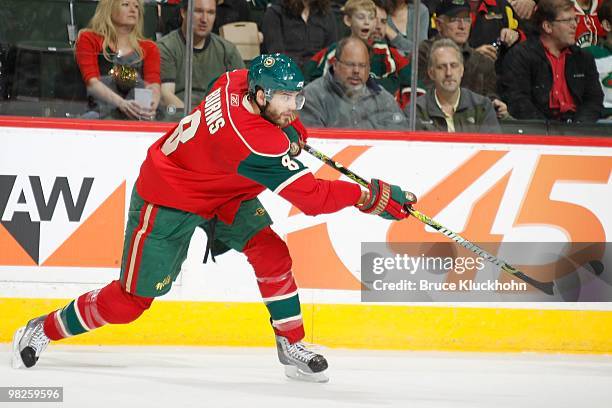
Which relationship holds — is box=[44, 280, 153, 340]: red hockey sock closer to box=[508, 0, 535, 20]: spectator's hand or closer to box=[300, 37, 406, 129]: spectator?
box=[300, 37, 406, 129]: spectator

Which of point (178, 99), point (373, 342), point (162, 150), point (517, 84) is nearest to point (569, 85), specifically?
point (517, 84)

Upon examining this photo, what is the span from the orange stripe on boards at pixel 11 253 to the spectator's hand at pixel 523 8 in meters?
2.50

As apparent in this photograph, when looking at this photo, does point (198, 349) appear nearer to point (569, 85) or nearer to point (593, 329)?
point (593, 329)

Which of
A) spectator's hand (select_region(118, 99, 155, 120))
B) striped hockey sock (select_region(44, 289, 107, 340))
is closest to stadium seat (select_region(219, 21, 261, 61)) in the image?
spectator's hand (select_region(118, 99, 155, 120))

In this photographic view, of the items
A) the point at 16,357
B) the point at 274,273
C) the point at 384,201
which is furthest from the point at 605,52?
the point at 16,357

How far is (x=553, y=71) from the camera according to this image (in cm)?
496

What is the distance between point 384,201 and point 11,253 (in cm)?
184

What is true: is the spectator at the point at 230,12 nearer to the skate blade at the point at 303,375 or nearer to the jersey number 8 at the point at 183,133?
the jersey number 8 at the point at 183,133

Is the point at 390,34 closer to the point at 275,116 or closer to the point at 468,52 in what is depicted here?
the point at 468,52

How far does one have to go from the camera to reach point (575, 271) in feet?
15.7

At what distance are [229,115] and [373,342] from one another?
158 centimetres

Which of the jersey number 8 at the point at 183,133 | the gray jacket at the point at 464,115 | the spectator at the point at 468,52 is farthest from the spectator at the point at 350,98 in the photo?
the jersey number 8 at the point at 183,133

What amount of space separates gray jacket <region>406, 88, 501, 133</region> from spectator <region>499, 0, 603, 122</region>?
→ 0.13 metres

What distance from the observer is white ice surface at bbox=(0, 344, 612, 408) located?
3561mm
